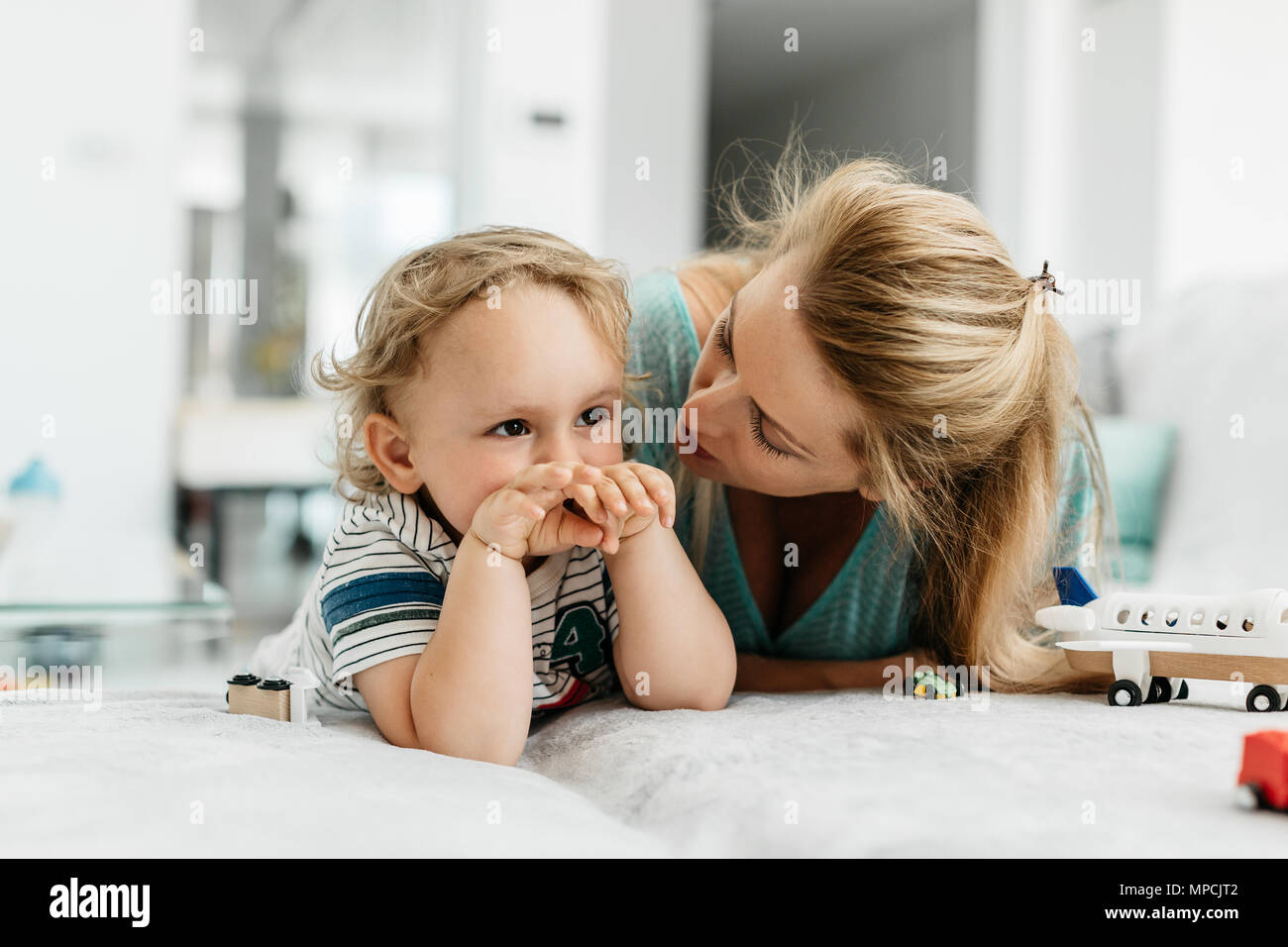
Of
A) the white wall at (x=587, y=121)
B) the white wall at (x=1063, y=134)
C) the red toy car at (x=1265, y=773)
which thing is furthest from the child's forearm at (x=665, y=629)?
the white wall at (x=1063, y=134)

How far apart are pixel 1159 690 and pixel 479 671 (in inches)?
22.5

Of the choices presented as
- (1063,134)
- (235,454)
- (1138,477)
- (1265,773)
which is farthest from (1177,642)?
(1063,134)

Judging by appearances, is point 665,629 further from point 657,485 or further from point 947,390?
point 947,390

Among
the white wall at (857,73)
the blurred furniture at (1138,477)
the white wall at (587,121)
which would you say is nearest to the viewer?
the blurred furniture at (1138,477)

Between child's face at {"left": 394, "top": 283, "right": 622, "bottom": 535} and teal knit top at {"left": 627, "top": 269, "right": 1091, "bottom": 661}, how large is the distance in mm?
220

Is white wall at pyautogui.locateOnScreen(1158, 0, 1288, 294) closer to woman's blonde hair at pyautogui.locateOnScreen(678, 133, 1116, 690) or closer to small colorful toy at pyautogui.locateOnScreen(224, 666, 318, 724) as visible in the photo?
woman's blonde hair at pyautogui.locateOnScreen(678, 133, 1116, 690)

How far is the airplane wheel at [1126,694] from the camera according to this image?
0.89 m

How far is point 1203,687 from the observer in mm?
1026

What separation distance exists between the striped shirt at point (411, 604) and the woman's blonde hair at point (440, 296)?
92 millimetres

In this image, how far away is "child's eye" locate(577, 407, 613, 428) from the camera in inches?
36.1

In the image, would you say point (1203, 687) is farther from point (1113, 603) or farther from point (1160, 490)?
point (1160, 490)

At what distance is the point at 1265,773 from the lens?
1.90 ft

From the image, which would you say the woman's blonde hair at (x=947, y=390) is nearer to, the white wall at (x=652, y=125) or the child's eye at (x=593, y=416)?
the child's eye at (x=593, y=416)
